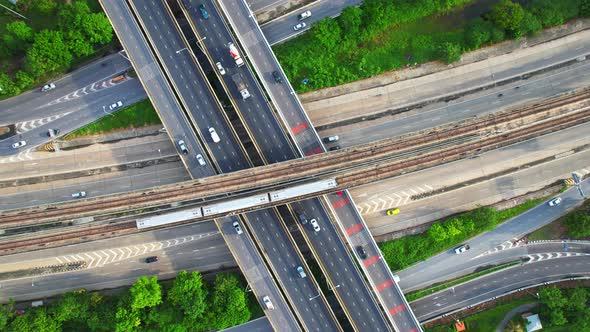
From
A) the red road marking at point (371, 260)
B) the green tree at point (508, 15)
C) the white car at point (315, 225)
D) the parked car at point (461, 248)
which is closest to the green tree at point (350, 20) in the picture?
the green tree at point (508, 15)

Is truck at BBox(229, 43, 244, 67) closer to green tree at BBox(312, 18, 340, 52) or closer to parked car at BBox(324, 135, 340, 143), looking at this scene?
green tree at BBox(312, 18, 340, 52)

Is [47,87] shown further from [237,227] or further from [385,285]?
[385,285]

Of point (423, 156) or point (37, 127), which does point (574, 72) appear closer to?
point (423, 156)

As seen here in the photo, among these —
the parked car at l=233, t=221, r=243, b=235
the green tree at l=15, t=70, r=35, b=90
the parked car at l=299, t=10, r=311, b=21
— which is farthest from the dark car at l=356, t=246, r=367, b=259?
the green tree at l=15, t=70, r=35, b=90

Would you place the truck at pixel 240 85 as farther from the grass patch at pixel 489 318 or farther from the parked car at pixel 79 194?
the grass patch at pixel 489 318

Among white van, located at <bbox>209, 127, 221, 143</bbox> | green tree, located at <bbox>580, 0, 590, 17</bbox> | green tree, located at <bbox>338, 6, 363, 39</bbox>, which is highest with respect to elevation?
green tree, located at <bbox>338, 6, 363, 39</bbox>

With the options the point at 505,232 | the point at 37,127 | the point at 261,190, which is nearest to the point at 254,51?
the point at 261,190
